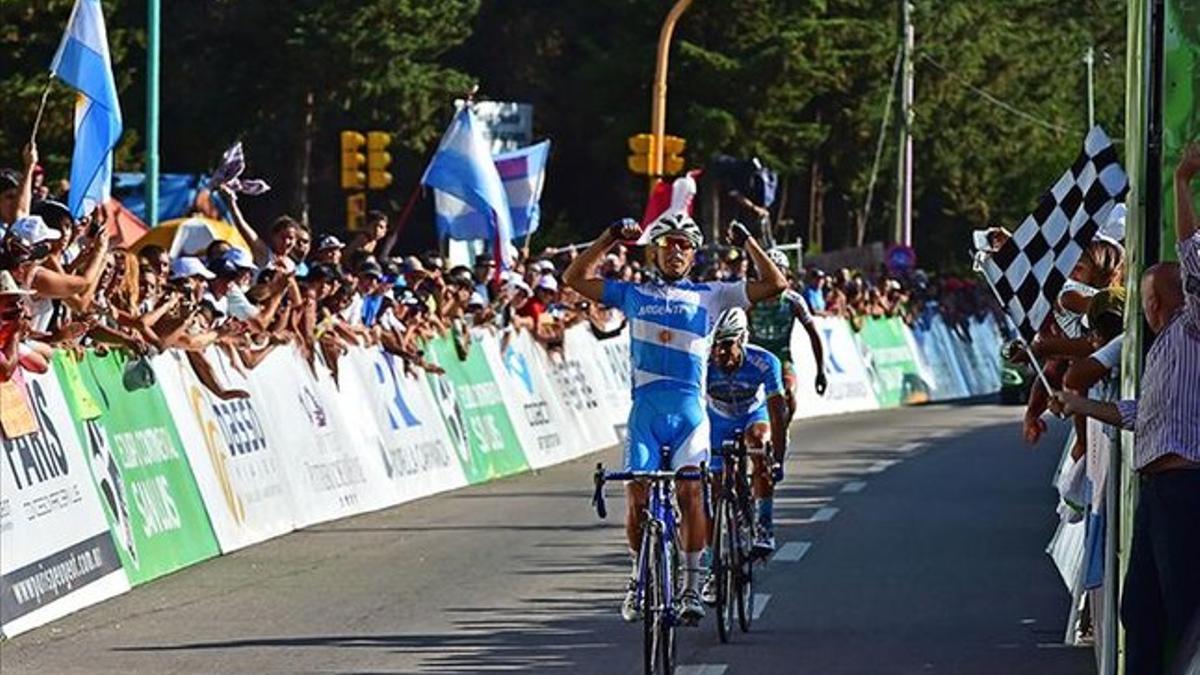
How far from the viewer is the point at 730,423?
50.8 feet

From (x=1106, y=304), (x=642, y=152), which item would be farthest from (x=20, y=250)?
(x=642, y=152)

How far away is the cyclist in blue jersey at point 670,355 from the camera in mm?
13180

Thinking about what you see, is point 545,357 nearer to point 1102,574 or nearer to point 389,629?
point 389,629

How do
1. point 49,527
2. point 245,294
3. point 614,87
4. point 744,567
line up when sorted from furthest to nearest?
point 614,87, point 245,294, point 49,527, point 744,567

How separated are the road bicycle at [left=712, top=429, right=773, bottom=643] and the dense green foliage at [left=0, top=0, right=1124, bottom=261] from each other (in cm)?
3190

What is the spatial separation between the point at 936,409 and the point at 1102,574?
34.5 meters

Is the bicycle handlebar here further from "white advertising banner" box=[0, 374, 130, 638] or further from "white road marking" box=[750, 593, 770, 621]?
"white advertising banner" box=[0, 374, 130, 638]

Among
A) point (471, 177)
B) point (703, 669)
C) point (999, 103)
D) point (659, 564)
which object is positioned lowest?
point (703, 669)

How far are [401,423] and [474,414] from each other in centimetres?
256

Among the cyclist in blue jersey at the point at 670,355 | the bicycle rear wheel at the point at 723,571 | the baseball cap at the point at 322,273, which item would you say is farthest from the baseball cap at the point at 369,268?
the cyclist in blue jersey at the point at 670,355

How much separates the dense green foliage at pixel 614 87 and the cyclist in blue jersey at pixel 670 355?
3295 cm

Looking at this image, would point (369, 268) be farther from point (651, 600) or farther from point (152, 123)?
point (651, 600)

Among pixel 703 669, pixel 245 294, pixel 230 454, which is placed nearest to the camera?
pixel 703 669

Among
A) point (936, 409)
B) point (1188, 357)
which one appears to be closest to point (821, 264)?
point (936, 409)
